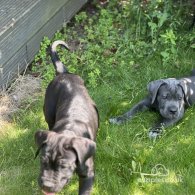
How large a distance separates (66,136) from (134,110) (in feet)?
6.56

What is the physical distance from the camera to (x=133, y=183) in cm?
471

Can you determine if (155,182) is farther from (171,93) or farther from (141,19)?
(141,19)

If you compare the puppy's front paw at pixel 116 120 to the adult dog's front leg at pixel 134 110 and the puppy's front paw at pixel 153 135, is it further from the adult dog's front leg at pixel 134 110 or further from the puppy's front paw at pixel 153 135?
the puppy's front paw at pixel 153 135

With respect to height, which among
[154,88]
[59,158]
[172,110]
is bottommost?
[172,110]

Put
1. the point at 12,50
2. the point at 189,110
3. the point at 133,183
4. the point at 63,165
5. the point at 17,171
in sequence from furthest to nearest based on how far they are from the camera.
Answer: the point at 12,50 < the point at 189,110 < the point at 17,171 < the point at 133,183 < the point at 63,165

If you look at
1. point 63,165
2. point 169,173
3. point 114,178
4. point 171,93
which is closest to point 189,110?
point 171,93

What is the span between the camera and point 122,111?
234 inches

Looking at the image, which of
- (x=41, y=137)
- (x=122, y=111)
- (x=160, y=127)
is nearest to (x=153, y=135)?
(x=160, y=127)

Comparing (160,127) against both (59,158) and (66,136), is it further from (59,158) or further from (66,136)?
(59,158)

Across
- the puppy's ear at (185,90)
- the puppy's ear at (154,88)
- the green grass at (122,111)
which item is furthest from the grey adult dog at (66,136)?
the puppy's ear at (185,90)

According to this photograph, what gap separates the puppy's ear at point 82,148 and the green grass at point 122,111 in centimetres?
91

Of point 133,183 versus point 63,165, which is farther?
point 133,183

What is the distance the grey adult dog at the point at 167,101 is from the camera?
18.2 ft

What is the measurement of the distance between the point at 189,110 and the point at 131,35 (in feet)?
6.31
